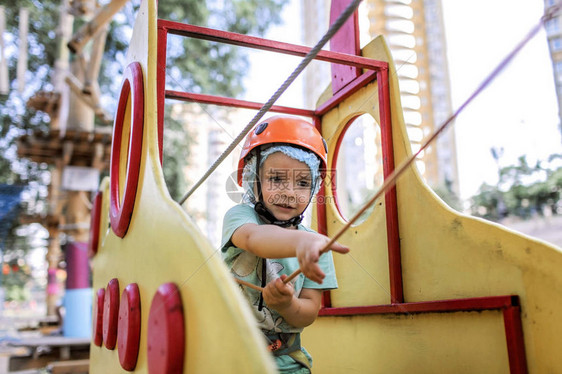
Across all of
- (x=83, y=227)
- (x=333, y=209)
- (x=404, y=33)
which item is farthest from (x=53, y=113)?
(x=404, y=33)

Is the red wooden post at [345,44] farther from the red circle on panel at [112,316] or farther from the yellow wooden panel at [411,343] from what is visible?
the red circle on panel at [112,316]

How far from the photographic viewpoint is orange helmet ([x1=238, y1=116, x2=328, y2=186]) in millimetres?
1621

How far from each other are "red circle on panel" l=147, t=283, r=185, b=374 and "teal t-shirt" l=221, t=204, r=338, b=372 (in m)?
0.48

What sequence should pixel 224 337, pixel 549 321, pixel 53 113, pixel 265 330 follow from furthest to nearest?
1. pixel 53 113
2. pixel 265 330
3. pixel 549 321
4. pixel 224 337

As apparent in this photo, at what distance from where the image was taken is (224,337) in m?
0.81

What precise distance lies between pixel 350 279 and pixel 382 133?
783 millimetres

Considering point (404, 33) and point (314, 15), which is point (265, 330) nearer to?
point (404, 33)

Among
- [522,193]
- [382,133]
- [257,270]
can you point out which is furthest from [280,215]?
[522,193]

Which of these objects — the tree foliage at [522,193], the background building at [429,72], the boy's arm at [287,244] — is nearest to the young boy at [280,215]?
the boy's arm at [287,244]

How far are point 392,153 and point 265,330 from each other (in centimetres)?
102

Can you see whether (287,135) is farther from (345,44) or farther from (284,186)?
(345,44)

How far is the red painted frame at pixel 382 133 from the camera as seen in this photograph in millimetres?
1451

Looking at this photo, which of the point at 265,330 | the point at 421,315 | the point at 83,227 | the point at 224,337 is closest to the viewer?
the point at 224,337

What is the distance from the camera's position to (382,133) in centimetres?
214
